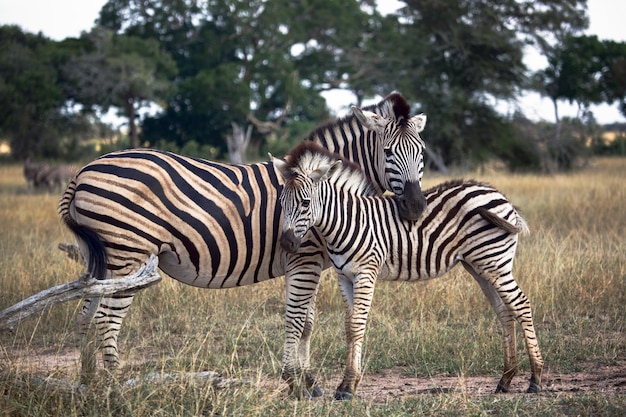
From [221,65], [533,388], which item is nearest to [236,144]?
[221,65]

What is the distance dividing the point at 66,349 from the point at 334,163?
3338mm

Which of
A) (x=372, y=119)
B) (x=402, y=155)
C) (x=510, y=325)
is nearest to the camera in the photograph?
(x=510, y=325)

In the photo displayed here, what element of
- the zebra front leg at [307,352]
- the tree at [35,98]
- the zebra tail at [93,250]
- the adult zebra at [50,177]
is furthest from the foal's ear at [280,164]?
the tree at [35,98]

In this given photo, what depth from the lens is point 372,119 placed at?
6.35 m

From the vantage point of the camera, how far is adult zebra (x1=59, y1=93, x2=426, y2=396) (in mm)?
5406

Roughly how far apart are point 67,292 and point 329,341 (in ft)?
9.35

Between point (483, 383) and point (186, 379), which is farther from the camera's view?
point (483, 383)

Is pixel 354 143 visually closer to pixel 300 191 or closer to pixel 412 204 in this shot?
pixel 412 204

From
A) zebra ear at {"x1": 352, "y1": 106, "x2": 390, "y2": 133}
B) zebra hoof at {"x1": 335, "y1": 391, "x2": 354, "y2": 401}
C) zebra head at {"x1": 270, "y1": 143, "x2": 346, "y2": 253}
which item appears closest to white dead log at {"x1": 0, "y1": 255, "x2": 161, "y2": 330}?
zebra head at {"x1": 270, "y1": 143, "x2": 346, "y2": 253}

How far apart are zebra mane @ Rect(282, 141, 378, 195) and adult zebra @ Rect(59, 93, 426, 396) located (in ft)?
1.35

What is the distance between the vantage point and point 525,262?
351 inches

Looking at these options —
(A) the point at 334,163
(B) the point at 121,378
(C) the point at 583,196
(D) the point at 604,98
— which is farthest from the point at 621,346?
(D) the point at 604,98

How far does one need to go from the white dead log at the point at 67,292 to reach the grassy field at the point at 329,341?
0.31 metres

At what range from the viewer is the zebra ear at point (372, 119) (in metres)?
6.33
